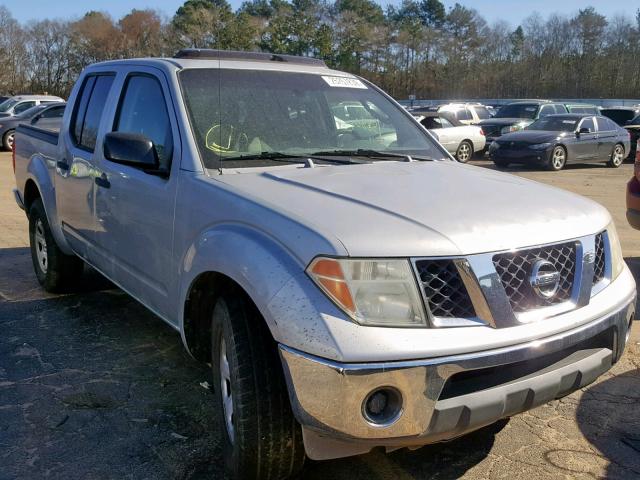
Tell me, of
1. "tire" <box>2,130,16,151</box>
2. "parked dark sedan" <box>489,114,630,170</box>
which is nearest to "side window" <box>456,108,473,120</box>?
"parked dark sedan" <box>489,114,630,170</box>

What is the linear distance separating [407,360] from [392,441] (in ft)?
1.03

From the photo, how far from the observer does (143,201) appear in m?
3.49

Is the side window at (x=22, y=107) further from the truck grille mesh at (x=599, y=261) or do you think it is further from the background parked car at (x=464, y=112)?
the truck grille mesh at (x=599, y=261)

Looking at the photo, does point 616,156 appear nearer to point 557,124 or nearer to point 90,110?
point 557,124

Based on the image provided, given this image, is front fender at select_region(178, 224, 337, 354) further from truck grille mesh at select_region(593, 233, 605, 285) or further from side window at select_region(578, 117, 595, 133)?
side window at select_region(578, 117, 595, 133)

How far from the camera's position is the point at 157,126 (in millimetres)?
3582

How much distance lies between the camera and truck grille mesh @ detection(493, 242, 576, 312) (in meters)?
2.43

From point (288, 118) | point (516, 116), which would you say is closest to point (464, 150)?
point (516, 116)

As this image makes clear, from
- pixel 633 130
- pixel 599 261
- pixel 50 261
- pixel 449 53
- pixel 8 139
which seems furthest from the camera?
pixel 449 53

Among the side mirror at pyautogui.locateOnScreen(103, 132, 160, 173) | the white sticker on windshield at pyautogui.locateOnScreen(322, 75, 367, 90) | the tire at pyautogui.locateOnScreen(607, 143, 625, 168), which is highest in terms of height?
the white sticker on windshield at pyautogui.locateOnScreen(322, 75, 367, 90)

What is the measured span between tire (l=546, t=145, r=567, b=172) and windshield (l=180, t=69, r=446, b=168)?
1367 cm

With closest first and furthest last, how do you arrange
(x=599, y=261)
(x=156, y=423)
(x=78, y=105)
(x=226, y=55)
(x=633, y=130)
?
(x=599, y=261), (x=156, y=423), (x=226, y=55), (x=78, y=105), (x=633, y=130)

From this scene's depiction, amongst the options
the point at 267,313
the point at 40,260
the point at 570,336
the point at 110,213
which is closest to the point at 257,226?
the point at 267,313

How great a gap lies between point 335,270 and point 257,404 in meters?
0.62
